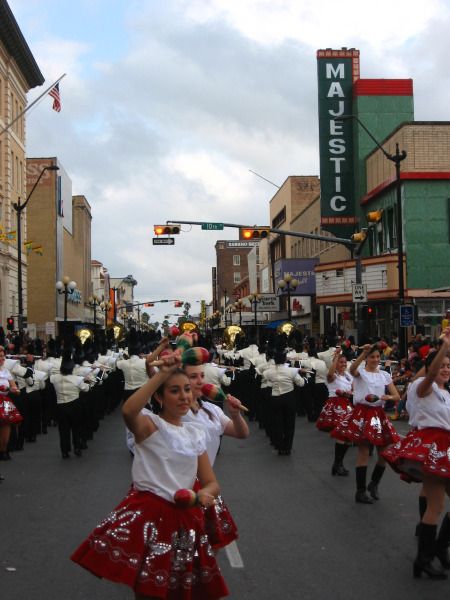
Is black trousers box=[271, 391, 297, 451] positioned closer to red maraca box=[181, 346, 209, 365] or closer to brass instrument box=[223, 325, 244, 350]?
red maraca box=[181, 346, 209, 365]

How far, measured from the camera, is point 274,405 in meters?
13.5

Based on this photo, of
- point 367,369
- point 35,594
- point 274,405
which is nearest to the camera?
point 35,594

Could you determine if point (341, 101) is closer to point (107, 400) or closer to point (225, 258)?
point (107, 400)

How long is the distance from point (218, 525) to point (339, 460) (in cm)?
636

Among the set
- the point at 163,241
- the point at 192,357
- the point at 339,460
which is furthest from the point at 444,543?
the point at 163,241

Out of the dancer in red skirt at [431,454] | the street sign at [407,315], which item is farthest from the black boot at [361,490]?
the street sign at [407,315]

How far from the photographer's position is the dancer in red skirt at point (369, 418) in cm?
891

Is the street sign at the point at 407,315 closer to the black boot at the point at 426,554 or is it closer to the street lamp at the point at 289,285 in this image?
the street lamp at the point at 289,285

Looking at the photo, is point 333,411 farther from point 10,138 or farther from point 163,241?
point 10,138

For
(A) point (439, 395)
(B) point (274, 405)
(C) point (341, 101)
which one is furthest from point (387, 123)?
(A) point (439, 395)

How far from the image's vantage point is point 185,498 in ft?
13.2

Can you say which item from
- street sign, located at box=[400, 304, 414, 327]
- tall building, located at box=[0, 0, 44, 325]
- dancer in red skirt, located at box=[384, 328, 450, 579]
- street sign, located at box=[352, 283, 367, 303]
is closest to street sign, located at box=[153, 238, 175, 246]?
street sign, located at box=[352, 283, 367, 303]

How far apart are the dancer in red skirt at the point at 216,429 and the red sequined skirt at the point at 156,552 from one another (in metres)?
0.40

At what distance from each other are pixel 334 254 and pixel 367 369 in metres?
38.3
